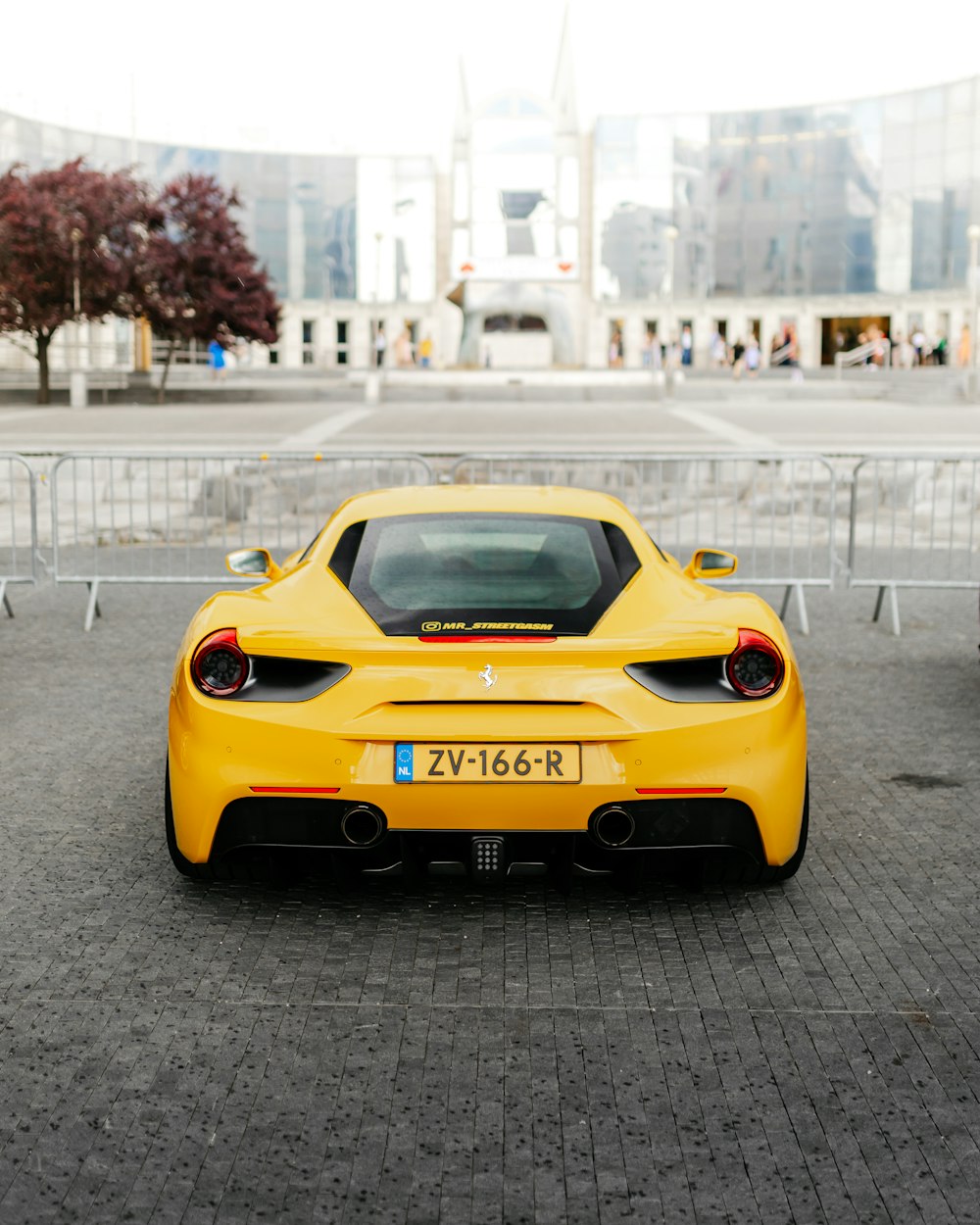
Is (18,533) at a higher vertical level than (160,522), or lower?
lower

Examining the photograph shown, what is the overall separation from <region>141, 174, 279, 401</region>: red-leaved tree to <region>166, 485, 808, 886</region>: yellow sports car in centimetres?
4030

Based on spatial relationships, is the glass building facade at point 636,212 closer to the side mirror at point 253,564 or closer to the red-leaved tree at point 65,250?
the red-leaved tree at point 65,250

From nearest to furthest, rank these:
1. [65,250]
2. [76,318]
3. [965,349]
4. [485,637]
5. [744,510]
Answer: [485,637] → [744,510] → [65,250] → [76,318] → [965,349]

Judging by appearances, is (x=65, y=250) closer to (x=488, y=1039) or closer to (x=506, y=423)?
(x=506, y=423)

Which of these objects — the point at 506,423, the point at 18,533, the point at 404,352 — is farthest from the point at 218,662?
the point at 404,352

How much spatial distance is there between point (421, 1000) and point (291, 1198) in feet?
3.51

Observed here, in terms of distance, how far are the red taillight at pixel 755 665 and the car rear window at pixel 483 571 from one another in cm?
43

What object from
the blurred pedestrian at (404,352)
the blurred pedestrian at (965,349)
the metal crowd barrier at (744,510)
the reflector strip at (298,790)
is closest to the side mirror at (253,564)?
the reflector strip at (298,790)

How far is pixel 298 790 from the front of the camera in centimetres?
434

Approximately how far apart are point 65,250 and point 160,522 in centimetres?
3072

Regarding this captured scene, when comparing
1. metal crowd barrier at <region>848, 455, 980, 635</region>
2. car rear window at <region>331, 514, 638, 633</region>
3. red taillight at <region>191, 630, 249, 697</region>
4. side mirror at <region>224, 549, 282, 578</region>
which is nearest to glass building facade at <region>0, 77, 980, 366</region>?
metal crowd barrier at <region>848, 455, 980, 635</region>

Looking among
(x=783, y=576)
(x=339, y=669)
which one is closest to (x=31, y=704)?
(x=339, y=669)

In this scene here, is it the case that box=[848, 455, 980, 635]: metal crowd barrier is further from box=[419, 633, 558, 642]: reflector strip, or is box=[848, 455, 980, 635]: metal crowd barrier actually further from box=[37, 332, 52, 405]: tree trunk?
box=[37, 332, 52, 405]: tree trunk

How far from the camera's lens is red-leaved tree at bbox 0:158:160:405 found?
4047cm
